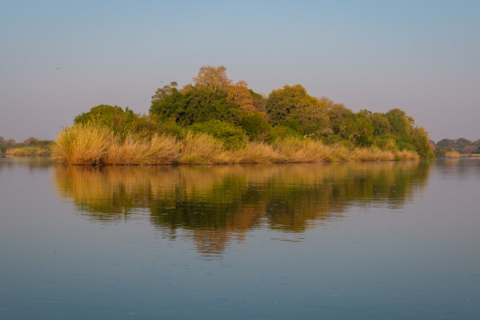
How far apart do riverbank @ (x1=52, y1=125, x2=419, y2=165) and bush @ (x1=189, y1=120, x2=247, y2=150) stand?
0.48 metres

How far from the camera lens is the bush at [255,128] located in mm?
44306

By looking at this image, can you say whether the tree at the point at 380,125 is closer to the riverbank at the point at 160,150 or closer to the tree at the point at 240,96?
the tree at the point at 240,96

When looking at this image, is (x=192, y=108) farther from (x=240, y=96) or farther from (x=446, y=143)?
(x=446, y=143)

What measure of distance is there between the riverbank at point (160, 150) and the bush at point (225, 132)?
0.48 metres

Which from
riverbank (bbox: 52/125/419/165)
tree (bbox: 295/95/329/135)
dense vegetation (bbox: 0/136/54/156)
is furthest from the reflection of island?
dense vegetation (bbox: 0/136/54/156)

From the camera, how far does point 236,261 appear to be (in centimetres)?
550

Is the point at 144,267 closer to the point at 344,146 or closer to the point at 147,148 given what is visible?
the point at 147,148

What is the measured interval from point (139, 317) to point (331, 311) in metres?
1.59

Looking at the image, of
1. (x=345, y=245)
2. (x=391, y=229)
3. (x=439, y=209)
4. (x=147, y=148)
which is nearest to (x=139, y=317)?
(x=345, y=245)

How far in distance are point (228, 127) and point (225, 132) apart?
630 millimetres

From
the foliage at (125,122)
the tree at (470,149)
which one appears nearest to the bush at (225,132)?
the foliage at (125,122)

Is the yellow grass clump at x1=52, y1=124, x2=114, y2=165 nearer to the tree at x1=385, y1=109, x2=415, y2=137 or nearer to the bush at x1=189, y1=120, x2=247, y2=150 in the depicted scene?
the bush at x1=189, y1=120, x2=247, y2=150

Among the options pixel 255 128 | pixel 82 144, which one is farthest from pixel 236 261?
pixel 255 128

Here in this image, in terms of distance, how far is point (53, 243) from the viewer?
6457 mm
